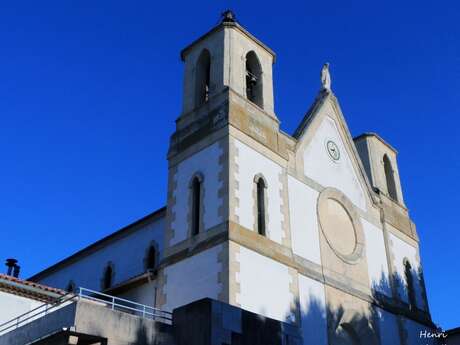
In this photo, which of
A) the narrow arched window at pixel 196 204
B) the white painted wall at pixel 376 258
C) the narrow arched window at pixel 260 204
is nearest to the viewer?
the narrow arched window at pixel 196 204

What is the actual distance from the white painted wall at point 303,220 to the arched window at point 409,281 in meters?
7.16

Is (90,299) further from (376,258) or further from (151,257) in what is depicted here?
(376,258)

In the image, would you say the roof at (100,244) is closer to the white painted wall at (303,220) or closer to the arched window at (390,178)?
the white painted wall at (303,220)

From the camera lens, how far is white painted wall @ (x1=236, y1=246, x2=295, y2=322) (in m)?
20.9

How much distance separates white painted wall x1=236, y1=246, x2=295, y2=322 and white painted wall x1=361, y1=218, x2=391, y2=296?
6.45 metres

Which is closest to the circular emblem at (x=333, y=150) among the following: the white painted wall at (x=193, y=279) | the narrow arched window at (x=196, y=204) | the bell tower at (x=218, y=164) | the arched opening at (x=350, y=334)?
the bell tower at (x=218, y=164)

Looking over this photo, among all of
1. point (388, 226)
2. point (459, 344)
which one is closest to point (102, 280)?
point (388, 226)

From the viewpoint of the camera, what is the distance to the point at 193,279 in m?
21.8

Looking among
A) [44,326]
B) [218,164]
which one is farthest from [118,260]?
[44,326]

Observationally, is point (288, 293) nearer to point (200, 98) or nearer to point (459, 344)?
point (200, 98)

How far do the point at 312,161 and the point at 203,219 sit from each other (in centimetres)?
692

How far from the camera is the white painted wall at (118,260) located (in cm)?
3038

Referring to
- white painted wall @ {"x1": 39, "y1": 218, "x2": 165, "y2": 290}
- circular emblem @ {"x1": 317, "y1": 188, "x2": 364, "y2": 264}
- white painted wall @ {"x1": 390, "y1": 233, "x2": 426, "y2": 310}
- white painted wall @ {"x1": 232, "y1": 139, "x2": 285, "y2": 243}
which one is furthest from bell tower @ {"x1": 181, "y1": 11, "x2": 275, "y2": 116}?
white painted wall @ {"x1": 390, "y1": 233, "x2": 426, "y2": 310}

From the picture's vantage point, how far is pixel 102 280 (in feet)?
106
